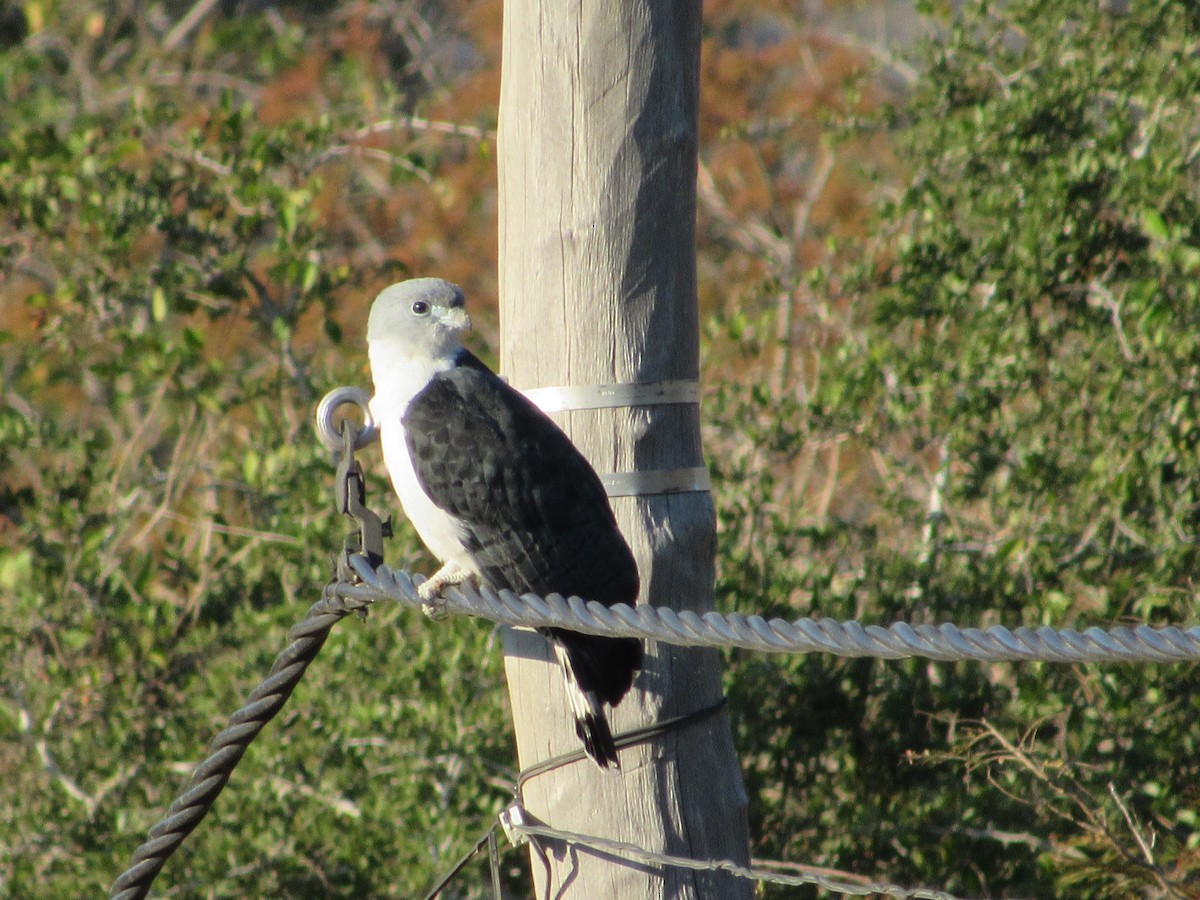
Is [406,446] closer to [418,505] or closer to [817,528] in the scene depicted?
[418,505]

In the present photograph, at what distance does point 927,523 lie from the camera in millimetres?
4730

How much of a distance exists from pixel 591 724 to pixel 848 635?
1.01m

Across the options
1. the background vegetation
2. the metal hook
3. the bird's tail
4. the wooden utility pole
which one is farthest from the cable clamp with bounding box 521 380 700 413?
the background vegetation

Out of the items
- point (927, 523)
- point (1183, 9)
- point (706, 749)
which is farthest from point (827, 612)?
point (1183, 9)

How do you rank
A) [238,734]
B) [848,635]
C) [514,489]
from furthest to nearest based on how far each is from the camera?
[514,489] < [238,734] < [848,635]

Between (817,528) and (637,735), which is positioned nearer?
(637,735)

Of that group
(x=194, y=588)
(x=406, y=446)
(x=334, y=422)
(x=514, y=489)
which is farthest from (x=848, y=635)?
(x=194, y=588)

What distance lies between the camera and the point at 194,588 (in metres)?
5.16

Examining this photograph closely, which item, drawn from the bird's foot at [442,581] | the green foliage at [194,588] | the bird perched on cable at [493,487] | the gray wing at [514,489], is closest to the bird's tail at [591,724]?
the bird perched on cable at [493,487]

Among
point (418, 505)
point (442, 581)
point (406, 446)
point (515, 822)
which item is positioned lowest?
point (515, 822)

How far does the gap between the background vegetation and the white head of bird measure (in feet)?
3.83

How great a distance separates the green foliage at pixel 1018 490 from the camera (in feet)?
13.9

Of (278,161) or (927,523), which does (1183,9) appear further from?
(278,161)

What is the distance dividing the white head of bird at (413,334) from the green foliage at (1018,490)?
4.57 ft
